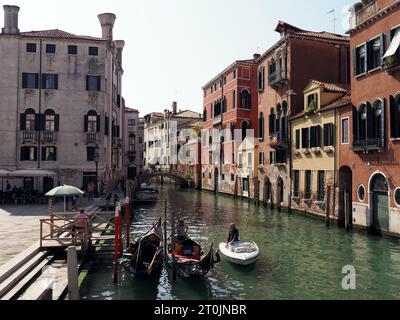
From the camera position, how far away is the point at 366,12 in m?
19.9

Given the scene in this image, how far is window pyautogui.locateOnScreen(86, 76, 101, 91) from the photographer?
109 feet

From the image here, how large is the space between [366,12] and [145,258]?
15806 millimetres

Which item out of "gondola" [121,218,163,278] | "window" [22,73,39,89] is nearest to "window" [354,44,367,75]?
"gondola" [121,218,163,278]

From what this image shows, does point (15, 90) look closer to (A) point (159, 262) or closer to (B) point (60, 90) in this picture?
(B) point (60, 90)

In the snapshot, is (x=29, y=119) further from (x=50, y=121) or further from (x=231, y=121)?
(x=231, y=121)

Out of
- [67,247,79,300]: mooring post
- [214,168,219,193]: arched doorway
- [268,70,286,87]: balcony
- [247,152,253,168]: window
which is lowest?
[67,247,79,300]: mooring post

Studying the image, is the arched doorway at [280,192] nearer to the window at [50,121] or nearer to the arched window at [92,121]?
the arched window at [92,121]

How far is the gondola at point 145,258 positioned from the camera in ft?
40.2

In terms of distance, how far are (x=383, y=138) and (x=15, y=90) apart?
1042 inches

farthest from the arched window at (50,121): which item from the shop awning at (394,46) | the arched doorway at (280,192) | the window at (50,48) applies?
the shop awning at (394,46)

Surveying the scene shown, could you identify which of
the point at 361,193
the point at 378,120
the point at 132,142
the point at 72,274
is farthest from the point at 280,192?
the point at 132,142

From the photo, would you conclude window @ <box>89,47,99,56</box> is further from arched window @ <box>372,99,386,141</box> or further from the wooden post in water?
arched window @ <box>372,99,386,141</box>

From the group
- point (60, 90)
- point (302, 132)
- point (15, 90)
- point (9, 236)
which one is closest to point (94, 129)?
point (60, 90)

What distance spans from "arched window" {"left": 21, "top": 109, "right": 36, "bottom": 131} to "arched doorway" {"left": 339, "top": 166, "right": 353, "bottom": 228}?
22924 millimetres
